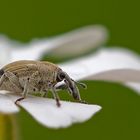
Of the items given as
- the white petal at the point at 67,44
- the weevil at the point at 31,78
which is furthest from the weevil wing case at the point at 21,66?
the white petal at the point at 67,44

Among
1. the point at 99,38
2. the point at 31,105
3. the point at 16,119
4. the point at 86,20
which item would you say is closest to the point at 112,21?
the point at 86,20

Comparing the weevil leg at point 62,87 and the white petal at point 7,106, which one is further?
the weevil leg at point 62,87

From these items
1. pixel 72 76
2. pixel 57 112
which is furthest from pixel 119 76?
pixel 57 112

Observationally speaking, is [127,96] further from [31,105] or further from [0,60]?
[31,105]

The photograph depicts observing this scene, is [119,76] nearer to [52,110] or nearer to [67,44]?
[52,110]

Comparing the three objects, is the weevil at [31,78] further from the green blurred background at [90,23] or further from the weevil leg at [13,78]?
the green blurred background at [90,23]
